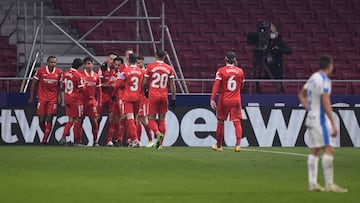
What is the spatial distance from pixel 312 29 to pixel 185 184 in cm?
2376

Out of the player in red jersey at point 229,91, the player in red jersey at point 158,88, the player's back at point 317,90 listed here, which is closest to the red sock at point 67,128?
the player in red jersey at point 158,88

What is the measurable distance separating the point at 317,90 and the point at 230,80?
31.2ft

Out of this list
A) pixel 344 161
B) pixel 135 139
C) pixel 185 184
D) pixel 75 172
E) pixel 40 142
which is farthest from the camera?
pixel 40 142

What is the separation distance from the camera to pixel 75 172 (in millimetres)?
16031

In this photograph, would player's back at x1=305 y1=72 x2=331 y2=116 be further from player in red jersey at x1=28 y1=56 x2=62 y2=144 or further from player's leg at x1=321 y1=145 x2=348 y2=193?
player in red jersey at x1=28 y1=56 x2=62 y2=144

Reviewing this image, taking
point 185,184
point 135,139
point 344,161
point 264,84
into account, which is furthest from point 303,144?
→ point 185,184

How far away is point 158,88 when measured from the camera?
2373cm

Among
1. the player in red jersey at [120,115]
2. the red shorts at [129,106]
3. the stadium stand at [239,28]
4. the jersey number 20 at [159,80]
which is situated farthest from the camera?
the stadium stand at [239,28]

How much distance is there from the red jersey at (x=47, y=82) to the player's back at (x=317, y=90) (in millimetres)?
14720

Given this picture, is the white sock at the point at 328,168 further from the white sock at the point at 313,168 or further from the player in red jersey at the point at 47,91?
the player in red jersey at the point at 47,91

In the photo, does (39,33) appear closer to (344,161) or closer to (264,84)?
(264,84)

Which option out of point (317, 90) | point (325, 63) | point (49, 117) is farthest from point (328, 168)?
point (49, 117)

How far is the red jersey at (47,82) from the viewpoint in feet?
87.9

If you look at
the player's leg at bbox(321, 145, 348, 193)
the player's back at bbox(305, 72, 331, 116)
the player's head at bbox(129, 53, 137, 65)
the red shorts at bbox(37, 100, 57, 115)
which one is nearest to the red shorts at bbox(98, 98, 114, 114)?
the red shorts at bbox(37, 100, 57, 115)
